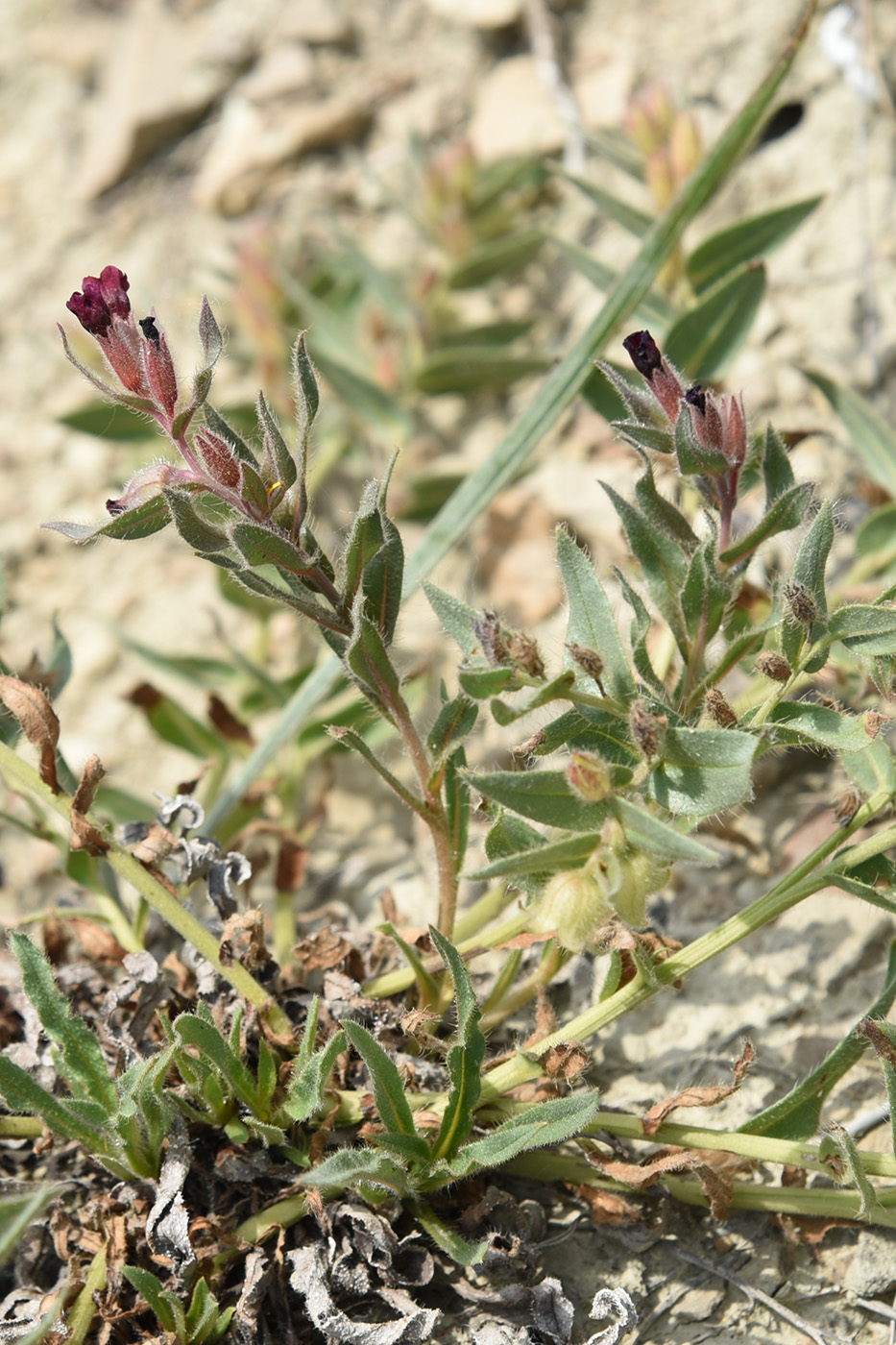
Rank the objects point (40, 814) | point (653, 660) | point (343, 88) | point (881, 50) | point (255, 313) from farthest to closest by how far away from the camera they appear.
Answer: point (343, 88) → point (255, 313) → point (881, 50) → point (653, 660) → point (40, 814)

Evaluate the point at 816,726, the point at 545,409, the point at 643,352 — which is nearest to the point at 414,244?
the point at 545,409

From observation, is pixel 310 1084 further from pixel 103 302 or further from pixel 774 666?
pixel 103 302

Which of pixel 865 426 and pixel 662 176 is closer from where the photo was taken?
pixel 865 426

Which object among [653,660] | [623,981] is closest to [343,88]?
A: [653,660]

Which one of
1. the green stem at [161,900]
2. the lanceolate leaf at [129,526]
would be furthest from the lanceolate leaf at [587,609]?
the green stem at [161,900]

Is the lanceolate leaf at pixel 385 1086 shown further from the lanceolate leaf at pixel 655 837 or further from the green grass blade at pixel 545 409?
the green grass blade at pixel 545 409

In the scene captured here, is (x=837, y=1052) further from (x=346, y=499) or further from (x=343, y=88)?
(x=343, y=88)

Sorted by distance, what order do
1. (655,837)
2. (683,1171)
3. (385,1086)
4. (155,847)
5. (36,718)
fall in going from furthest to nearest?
(155,847), (36,718), (683,1171), (385,1086), (655,837)
